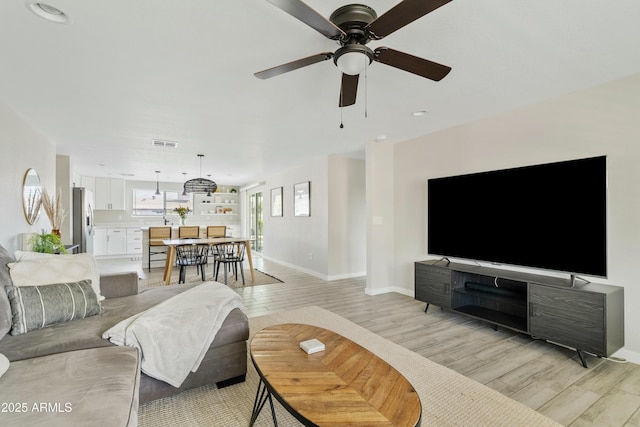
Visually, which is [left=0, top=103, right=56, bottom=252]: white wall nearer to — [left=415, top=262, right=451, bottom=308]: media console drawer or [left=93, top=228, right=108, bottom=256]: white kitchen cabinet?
[left=415, top=262, right=451, bottom=308]: media console drawer

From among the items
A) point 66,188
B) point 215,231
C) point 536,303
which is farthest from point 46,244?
point 536,303

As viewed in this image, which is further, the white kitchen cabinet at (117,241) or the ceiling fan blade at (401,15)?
the white kitchen cabinet at (117,241)

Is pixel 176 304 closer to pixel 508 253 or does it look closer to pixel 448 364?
pixel 448 364

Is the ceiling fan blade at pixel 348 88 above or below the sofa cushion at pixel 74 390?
above

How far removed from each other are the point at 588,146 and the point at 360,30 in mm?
2549

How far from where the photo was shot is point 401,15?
137 cm

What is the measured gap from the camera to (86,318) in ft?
6.85

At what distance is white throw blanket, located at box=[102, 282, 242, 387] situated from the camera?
5.76ft

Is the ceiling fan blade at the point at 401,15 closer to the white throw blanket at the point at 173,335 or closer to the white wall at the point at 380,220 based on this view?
the white throw blanket at the point at 173,335

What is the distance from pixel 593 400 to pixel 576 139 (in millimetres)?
2215

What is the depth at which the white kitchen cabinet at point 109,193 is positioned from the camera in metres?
8.69

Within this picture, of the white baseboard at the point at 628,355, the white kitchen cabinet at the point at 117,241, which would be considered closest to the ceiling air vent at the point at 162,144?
the white kitchen cabinet at the point at 117,241

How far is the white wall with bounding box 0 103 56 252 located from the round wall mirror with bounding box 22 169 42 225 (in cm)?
7

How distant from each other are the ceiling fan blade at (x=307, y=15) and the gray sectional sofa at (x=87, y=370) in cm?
176
